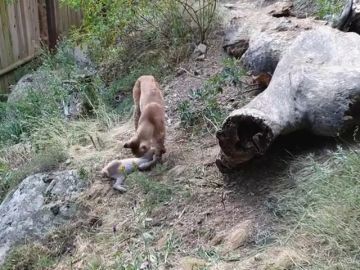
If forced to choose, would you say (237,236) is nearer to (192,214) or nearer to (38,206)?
(192,214)

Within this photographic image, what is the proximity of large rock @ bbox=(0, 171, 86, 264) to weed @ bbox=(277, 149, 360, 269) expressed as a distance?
5.99 ft

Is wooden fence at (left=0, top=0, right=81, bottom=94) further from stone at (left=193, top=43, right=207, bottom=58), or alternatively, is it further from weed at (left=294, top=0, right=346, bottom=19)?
weed at (left=294, top=0, right=346, bottom=19)

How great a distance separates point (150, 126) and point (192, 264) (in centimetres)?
150

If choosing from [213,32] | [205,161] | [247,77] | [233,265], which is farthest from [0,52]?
Answer: [233,265]

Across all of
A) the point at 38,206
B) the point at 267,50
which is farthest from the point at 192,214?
the point at 267,50

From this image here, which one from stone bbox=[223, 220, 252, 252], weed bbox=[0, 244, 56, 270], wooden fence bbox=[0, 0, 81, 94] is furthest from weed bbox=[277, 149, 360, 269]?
wooden fence bbox=[0, 0, 81, 94]

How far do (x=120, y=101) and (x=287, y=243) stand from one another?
3.89m

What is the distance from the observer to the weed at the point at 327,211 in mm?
3271

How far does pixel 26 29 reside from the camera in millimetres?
9633

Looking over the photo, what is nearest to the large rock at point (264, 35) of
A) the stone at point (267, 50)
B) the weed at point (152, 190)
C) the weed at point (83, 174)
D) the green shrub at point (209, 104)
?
the stone at point (267, 50)

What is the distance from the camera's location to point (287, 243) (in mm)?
3490

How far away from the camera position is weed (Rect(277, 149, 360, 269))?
10.7 ft

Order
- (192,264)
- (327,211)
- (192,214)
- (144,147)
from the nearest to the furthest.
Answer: (327,211) → (192,264) → (192,214) → (144,147)

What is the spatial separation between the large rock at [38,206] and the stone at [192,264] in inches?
54.0
